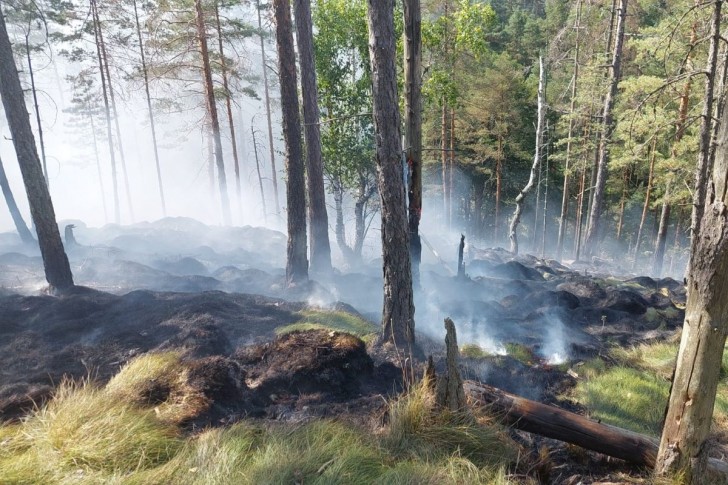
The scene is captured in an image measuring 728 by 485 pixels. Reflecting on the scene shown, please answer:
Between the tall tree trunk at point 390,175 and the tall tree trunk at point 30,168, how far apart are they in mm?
7598

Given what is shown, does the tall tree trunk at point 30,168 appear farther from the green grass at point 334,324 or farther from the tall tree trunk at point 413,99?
the tall tree trunk at point 413,99

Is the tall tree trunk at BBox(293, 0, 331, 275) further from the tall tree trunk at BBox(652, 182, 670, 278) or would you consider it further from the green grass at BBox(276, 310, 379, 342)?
the tall tree trunk at BBox(652, 182, 670, 278)

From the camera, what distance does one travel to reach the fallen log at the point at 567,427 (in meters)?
3.50

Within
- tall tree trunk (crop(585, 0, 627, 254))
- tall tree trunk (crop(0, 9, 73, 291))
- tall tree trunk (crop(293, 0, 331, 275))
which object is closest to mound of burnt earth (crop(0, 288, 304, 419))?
tall tree trunk (crop(0, 9, 73, 291))

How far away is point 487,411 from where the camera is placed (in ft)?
12.5

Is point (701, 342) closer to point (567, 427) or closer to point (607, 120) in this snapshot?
point (567, 427)

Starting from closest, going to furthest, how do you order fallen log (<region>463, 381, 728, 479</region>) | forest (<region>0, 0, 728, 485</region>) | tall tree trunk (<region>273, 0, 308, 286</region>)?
forest (<region>0, 0, 728, 485</region>), fallen log (<region>463, 381, 728, 479</region>), tall tree trunk (<region>273, 0, 308, 286</region>)

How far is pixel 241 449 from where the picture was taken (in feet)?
10.7

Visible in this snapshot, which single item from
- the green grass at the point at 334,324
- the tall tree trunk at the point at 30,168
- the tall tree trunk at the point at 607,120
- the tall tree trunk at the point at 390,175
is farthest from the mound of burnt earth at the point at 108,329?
the tall tree trunk at the point at 607,120

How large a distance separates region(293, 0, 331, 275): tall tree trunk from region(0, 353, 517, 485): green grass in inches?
329

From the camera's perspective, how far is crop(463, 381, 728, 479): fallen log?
350 centimetres

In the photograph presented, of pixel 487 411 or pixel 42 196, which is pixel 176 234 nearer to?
pixel 42 196

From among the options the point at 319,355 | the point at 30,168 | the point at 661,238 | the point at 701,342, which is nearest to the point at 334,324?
the point at 319,355

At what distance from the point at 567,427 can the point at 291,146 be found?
8.43 meters
